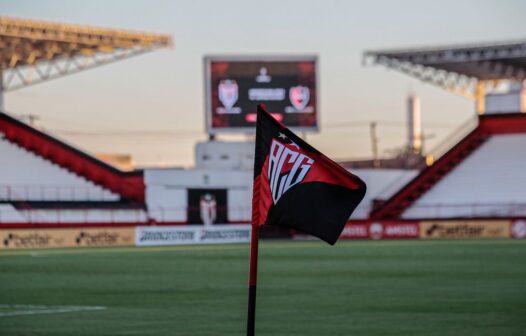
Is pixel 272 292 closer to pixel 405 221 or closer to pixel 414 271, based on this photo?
pixel 414 271

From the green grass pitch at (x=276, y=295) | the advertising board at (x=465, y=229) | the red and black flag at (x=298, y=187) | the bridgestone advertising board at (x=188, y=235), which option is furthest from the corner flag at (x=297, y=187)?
the advertising board at (x=465, y=229)

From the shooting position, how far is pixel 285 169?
1019 cm

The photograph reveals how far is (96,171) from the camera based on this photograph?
7519 cm

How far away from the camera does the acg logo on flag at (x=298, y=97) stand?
70.4 m

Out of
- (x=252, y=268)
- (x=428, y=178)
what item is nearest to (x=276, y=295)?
(x=252, y=268)

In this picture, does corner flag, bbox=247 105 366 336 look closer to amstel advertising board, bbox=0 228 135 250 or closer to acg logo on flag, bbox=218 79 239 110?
amstel advertising board, bbox=0 228 135 250

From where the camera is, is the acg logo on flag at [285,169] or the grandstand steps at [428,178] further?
the grandstand steps at [428,178]

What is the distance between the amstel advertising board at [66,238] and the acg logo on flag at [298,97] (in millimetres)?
15808

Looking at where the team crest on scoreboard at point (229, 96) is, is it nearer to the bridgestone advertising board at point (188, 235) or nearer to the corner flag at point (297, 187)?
the bridgestone advertising board at point (188, 235)

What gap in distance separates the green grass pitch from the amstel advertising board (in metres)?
14.1

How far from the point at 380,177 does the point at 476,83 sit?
36.6ft

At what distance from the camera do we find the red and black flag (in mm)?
10000

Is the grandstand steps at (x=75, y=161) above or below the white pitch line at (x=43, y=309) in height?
below

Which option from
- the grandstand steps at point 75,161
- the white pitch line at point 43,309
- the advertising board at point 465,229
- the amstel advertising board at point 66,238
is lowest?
the advertising board at point 465,229
